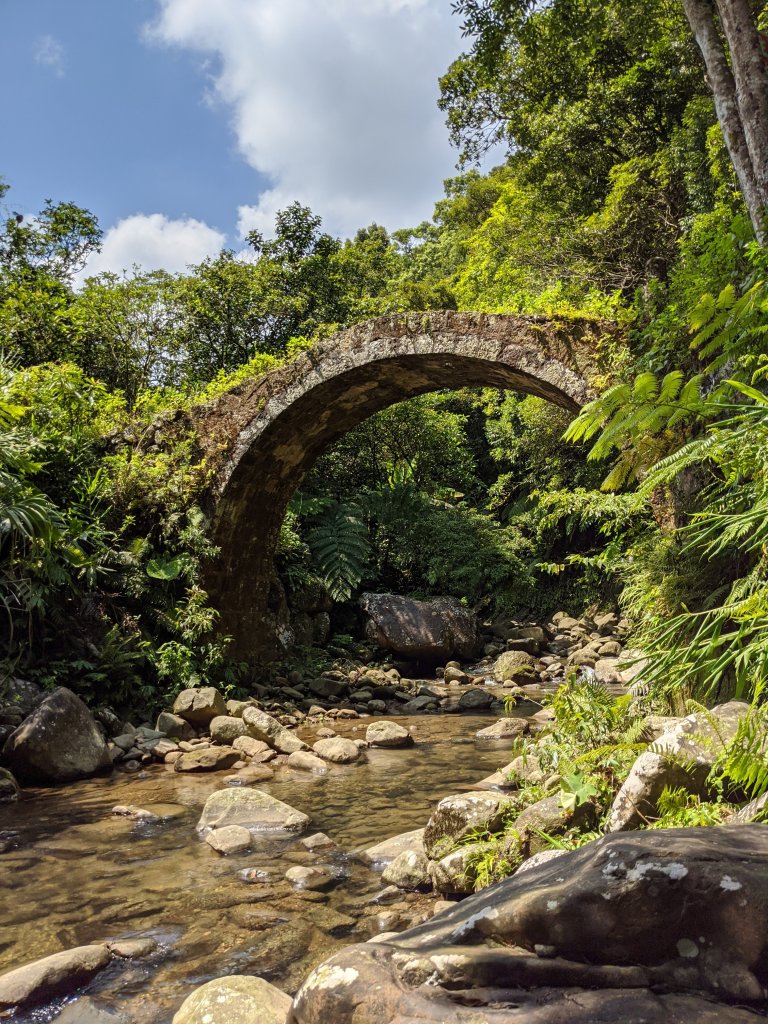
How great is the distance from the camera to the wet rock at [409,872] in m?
3.54

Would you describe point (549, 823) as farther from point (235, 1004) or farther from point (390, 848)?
point (235, 1004)

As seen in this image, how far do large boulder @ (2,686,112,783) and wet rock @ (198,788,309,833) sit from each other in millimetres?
1852

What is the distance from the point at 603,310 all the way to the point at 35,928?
274 inches

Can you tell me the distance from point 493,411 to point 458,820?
564 inches

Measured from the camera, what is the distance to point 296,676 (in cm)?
1012

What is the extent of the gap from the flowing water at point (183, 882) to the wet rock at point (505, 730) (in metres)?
1.06

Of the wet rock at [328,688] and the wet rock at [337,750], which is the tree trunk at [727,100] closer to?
the wet rock at [337,750]

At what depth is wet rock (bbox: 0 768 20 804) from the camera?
210 inches

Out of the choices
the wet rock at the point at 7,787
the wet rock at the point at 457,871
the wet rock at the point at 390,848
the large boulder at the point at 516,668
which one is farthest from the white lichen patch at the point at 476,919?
the large boulder at the point at 516,668

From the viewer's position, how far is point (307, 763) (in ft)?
20.8

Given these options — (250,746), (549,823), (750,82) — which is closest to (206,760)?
(250,746)

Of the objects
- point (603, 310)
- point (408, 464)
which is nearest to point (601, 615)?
point (408, 464)

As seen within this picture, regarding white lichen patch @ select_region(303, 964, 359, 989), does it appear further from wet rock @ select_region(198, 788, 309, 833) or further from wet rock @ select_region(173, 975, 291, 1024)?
wet rock @ select_region(198, 788, 309, 833)

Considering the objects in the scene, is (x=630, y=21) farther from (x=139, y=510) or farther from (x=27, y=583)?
(x=27, y=583)
